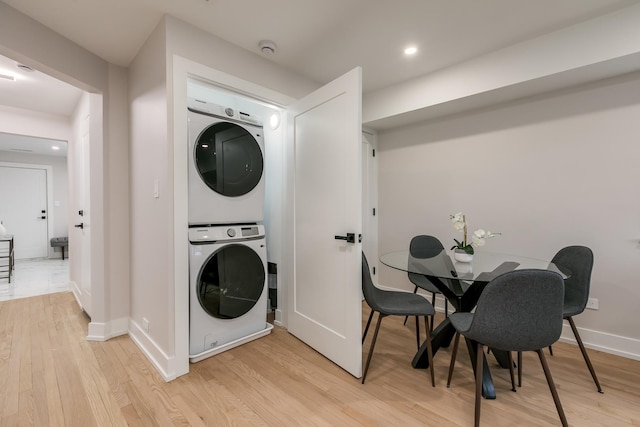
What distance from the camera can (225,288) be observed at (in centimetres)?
213

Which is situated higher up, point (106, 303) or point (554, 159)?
point (554, 159)

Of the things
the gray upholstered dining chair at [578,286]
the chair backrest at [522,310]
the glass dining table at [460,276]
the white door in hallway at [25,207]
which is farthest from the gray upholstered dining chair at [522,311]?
the white door in hallway at [25,207]

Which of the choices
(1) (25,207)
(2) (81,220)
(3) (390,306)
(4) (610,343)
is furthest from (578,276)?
(1) (25,207)

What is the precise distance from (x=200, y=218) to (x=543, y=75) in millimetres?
2799

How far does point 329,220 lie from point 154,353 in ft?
5.20

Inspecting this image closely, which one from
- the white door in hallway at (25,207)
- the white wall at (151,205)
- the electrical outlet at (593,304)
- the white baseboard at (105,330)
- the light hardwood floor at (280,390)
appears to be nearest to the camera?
the light hardwood floor at (280,390)

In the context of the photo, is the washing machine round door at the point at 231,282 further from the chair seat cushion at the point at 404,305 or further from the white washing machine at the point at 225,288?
the chair seat cushion at the point at 404,305

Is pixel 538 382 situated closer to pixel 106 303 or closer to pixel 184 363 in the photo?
pixel 184 363

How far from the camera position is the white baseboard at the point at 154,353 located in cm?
180

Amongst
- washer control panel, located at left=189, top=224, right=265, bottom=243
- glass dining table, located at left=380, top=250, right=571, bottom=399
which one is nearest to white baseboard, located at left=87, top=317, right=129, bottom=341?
washer control panel, located at left=189, top=224, right=265, bottom=243

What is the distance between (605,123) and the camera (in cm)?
218

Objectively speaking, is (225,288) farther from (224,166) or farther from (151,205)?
(224,166)

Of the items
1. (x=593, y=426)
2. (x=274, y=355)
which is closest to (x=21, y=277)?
(x=274, y=355)

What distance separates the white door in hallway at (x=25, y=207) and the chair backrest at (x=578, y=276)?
8656mm
